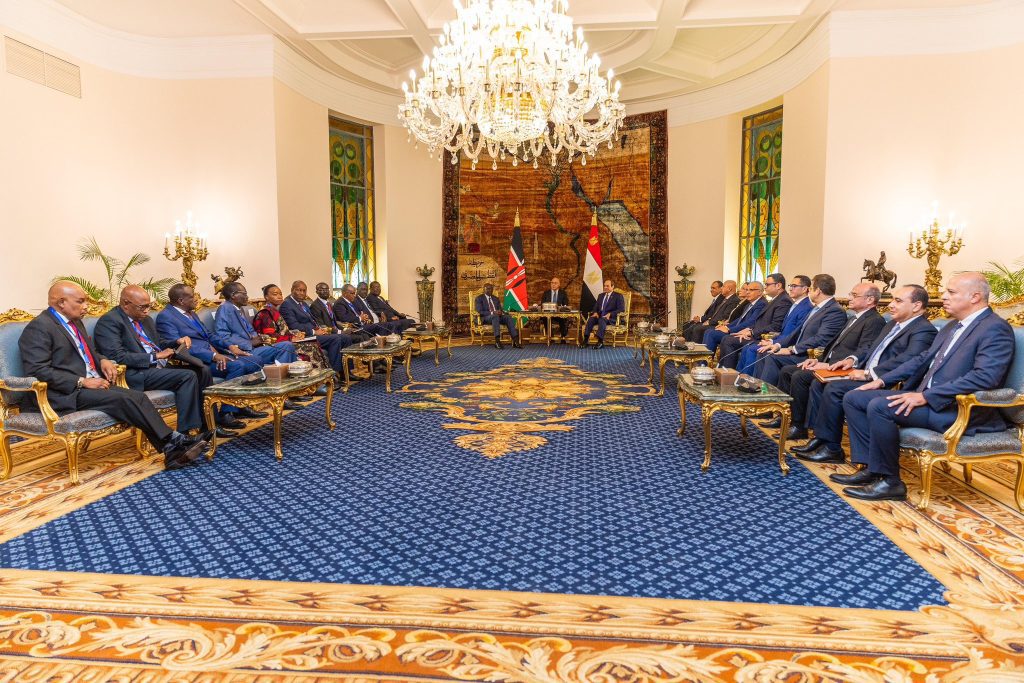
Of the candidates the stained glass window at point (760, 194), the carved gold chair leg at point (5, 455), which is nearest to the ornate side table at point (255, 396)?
the carved gold chair leg at point (5, 455)

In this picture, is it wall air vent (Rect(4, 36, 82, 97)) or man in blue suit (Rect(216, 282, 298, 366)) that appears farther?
wall air vent (Rect(4, 36, 82, 97))

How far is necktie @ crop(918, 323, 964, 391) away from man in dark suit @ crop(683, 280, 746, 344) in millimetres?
5028

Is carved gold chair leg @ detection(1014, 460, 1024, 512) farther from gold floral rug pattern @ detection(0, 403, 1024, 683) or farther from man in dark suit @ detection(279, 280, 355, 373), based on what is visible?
man in dark suit @ detection(279, 280, 355, 373)

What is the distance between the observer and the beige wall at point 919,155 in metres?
7.86

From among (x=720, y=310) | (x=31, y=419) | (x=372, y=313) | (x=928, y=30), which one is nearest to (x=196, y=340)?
(x=31, y=419)

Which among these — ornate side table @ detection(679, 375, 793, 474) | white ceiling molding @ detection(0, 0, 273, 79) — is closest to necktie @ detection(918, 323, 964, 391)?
ornate side table @ detection(679, 375, 793, 474)

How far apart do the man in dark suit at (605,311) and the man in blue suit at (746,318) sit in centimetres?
324

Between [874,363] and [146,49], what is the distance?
1020cm

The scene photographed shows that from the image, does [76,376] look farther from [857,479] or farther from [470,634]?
[857,479]

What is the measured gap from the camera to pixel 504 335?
1352 cm

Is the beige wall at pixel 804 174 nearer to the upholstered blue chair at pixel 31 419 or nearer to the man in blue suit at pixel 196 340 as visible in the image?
the man in blue suit at pixel 196 340

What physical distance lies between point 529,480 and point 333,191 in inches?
381

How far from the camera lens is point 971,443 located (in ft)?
11.9

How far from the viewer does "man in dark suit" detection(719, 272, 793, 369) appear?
7.46m
